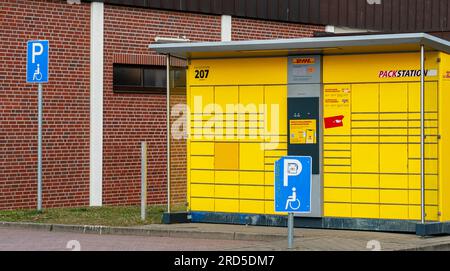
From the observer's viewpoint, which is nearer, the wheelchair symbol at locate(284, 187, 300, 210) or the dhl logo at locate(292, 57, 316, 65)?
the wheelchair symbol at locate(284, 187, 300, 210)

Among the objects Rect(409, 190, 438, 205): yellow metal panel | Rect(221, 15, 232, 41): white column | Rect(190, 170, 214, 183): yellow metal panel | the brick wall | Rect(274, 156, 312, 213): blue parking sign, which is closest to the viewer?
Rect(274, 156, 312, 213): blue parking sign

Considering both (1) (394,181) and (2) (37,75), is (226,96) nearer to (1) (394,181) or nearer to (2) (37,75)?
(1) (394,181)

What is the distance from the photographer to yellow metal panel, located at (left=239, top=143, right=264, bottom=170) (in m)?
15.9

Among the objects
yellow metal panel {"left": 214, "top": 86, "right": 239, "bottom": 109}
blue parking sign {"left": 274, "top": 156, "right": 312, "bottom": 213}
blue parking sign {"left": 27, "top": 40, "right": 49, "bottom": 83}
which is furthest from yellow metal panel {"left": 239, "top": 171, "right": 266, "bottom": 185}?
blue parking sign {"left": 27, "top": 40, "right": 49, "bottom": 83}

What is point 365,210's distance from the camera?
15.0m

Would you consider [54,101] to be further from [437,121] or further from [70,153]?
[437,121]

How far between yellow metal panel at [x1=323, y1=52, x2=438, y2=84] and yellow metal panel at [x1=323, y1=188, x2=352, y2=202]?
1.75 metres

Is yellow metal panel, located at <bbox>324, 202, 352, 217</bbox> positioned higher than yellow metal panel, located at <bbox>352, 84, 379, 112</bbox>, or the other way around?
yellow metal panel, located at <bbox>352, 84, 379, 112</bbox>

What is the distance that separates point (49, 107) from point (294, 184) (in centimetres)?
876

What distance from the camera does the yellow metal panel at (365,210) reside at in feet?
48.9

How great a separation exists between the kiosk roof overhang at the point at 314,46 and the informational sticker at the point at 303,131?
114 cm

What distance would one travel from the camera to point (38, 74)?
18109 mm

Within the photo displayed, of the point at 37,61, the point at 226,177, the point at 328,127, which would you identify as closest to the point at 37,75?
the point at 37,61

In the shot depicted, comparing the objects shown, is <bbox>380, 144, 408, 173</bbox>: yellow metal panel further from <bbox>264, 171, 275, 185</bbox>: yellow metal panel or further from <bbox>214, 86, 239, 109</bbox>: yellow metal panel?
<bbox>214, 86, 239, 109</bbox>: yellow metal panel
